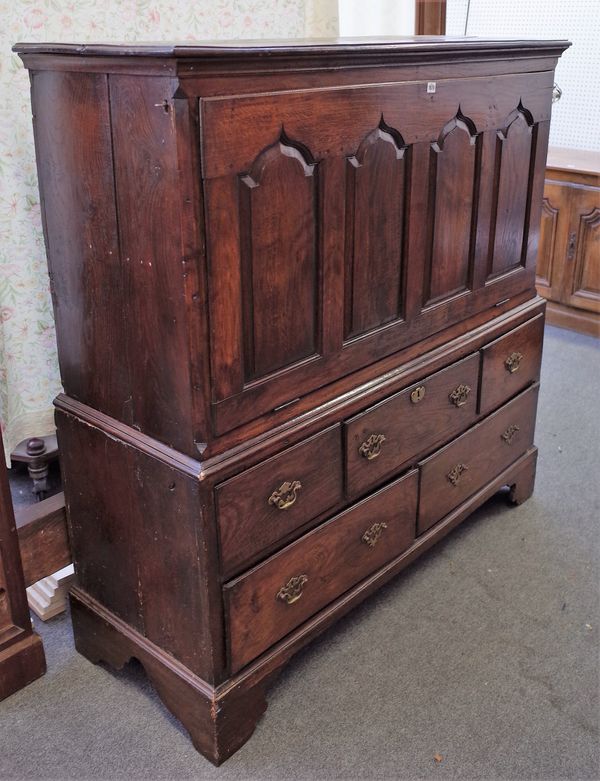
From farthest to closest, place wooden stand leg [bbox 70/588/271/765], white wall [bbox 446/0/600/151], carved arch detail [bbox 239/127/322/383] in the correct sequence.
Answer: white wall [bbox 446/0/600/151], wooden stand leg [bbox 70/588/271/765], carved arch detail [bbox 239/127/322/383]

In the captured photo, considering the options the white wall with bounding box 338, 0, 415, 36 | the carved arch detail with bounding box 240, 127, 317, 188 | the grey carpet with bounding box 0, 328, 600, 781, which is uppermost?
the white wall with bounding box 338, 0, 415, 36

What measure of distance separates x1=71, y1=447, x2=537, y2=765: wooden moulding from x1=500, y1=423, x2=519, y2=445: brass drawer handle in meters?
A: 0.59

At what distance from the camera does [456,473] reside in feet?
7.36

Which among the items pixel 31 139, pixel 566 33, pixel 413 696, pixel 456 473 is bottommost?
pixel 413 696

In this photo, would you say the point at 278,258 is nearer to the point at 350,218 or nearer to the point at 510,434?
the point at 350,218

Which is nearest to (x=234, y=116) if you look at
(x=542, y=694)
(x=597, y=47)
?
(x=542, y=694)

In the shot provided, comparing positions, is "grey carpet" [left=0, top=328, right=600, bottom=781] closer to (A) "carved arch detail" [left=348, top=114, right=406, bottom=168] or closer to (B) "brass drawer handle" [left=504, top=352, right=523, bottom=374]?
(B) "brass drawer handle" [left=504, top=352, right=523, bottom=374]

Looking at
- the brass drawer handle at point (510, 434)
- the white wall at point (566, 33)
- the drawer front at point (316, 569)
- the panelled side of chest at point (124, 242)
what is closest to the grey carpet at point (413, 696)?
the drawer front at point (316, 569)

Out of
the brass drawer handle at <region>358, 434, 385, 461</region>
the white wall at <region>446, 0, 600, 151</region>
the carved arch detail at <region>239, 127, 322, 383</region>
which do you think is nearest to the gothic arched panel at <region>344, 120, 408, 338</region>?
the carved arch detail at <region>239, 127, 322, 383</region>

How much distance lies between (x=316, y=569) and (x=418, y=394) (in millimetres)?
487

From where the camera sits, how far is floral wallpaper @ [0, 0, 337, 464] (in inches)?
73.2

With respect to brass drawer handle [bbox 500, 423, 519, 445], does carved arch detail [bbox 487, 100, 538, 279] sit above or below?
above

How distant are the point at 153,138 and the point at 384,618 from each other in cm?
133

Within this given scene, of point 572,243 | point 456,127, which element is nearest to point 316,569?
point 456,127
